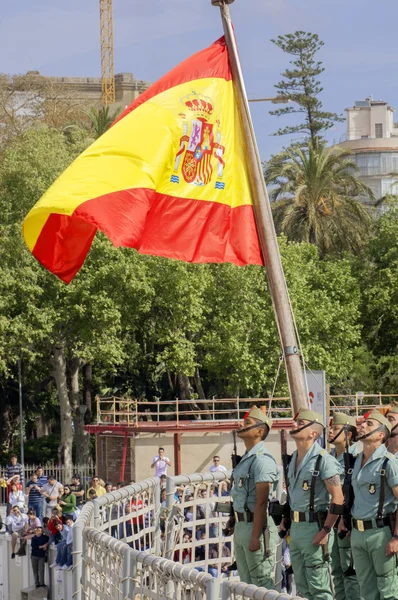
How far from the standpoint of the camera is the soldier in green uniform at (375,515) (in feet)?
27.4

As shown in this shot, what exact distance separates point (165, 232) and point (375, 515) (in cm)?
393

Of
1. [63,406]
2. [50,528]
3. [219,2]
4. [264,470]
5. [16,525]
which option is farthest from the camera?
[63,406]

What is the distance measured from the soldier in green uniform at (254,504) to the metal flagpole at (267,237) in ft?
3.35

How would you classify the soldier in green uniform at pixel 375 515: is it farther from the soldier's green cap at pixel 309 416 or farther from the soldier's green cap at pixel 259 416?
the soldier's green cap at pixel 259 416

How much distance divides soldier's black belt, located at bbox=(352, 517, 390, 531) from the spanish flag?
3.37m

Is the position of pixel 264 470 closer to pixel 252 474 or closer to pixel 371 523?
pixel 252 474

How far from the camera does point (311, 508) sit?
884 centimetres

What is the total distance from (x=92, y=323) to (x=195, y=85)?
31.9 m

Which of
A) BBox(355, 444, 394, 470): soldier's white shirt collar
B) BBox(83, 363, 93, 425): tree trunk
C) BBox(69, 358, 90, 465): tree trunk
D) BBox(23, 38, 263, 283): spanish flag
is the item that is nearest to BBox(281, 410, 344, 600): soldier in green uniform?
BBox(355, 444, 394, 470): soldier's white shirt collar

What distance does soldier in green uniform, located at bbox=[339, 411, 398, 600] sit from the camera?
27.4 feet

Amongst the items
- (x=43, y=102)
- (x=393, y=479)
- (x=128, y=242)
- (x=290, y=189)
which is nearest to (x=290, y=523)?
(x=393, y=479)

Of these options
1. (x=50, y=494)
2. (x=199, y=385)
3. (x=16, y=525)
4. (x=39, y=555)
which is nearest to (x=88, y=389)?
(x=199, y=385)

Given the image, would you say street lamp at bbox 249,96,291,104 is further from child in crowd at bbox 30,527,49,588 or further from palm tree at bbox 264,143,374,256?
palm tree at bbox 264,143,374,256

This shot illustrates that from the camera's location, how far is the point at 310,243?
166ft
